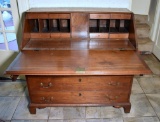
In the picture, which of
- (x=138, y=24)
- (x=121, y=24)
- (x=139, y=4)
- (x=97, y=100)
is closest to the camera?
(x=97, y=100)

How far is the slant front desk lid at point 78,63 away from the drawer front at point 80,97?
1.13 feet

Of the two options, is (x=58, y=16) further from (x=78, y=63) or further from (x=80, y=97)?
(x=80, y=97)

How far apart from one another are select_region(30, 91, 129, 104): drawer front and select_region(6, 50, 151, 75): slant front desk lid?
13.6 inches

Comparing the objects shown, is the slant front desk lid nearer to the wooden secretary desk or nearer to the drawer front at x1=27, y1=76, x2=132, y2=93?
the wooden secretary desk

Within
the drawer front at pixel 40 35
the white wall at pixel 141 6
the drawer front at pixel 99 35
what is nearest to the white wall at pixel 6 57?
the drawer front at pixel 40 35

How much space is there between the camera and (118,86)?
1.49 metres

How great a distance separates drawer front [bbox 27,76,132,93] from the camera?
1.45 metres

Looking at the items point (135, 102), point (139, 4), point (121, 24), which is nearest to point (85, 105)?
point (135, 102)

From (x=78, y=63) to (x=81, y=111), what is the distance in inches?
24.8

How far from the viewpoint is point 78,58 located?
1.39 m

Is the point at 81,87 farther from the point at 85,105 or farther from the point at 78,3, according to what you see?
the point at 78,3

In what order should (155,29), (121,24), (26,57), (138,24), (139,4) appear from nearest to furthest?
(26,57)
(121,24)
(155,29)
(138,24)
(139,4)

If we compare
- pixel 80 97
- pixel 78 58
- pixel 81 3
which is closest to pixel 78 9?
pixel 81 3

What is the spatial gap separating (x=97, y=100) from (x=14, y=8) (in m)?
1.34
